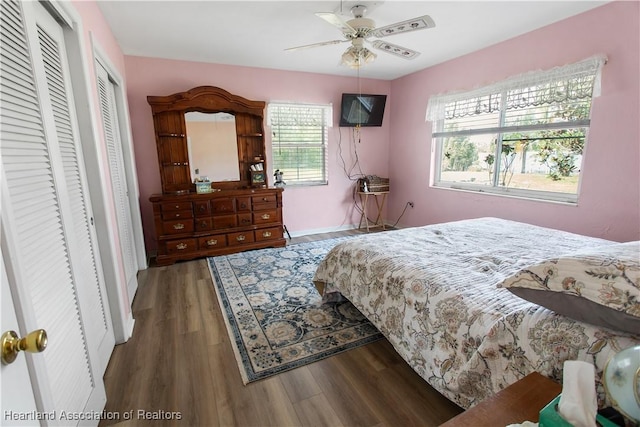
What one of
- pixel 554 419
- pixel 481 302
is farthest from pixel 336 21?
pixel 554 419

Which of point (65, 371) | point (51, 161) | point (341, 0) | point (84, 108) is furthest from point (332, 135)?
point (65, 371)

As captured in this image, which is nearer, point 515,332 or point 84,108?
point 515,332

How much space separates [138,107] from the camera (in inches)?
134

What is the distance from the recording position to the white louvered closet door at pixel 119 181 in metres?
2.43

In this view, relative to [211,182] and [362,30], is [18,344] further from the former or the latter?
[211,182]

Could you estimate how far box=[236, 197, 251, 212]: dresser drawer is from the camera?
3.62 m

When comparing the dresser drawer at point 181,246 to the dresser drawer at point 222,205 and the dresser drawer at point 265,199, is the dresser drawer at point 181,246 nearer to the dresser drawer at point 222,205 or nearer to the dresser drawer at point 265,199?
the dresser drawer at point 222,205

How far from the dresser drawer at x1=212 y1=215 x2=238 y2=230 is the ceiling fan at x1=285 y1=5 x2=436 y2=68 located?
201 cm

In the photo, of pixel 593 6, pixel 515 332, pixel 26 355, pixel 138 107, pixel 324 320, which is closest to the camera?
pixel 26 355

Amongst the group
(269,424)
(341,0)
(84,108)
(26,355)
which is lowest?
(269,424)

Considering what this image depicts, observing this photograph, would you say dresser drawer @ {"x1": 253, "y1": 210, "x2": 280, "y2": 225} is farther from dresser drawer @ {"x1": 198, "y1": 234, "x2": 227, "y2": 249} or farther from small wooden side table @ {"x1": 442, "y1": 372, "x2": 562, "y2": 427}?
small wooden side table @ {"x1": 442, "y1": 372, "x2": 562, "y2": 427}

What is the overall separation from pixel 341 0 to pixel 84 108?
6.21 feet

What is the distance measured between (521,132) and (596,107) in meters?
0.66

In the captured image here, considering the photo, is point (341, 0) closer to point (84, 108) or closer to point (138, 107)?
point (84, 108)
